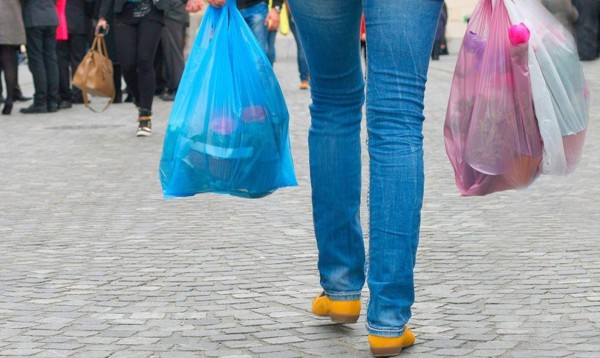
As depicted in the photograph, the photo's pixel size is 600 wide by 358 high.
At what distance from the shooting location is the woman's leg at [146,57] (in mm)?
10953

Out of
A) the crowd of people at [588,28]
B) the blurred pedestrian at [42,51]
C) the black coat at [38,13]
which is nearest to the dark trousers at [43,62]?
the blurred pedestrian at [42,51]

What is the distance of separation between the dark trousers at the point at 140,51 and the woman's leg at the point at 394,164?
7.43 metres

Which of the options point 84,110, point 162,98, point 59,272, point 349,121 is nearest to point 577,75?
point 349,121

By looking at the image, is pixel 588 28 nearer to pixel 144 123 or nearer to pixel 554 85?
pixel 144 123

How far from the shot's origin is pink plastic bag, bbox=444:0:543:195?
398cm

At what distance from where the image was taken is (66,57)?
1634cm

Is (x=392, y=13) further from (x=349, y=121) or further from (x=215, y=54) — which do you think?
(x=215, y=54)

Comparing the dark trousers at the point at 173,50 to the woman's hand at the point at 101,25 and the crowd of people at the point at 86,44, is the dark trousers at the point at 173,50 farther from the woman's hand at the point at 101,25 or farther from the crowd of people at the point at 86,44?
the woman's hand at the point at 101,25

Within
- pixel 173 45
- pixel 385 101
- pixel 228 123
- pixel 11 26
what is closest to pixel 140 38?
pixel 11 26

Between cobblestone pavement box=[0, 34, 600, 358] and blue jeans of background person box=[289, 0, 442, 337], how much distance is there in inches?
10.1

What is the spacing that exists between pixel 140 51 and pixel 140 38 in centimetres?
14

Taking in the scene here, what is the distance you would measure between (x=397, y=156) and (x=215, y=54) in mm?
859

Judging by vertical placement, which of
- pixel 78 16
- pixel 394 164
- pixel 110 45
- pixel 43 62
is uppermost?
pixel 394 164

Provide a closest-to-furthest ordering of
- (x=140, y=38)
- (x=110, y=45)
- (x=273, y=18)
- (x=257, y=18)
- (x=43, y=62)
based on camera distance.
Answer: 1. (x=140, y=38)
2. (x=273, y=18)
3. (x=257, y=18)
4. (x=43, y=62)
5. (x=110, y=45)
